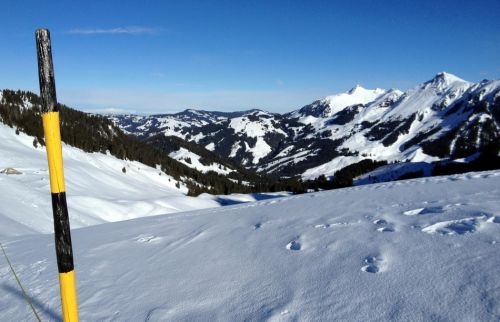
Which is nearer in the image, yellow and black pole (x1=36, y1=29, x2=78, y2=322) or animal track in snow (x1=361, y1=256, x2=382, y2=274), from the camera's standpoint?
yellow and black pole (x1=36, y1=29, x2=78, y2=322)

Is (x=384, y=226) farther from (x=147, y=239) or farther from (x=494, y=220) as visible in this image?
(x=147, y=239)

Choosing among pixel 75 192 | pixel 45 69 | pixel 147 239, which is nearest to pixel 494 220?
pixel 45 69

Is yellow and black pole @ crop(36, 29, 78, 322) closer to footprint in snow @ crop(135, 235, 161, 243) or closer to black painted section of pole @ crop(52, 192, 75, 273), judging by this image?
black painted section of pole @ crop(52, 192, 75, 273)

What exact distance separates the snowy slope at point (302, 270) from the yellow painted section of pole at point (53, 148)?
2447 mm

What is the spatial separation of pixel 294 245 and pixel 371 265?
205 cm

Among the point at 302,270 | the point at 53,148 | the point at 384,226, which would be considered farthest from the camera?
the point at 384,226

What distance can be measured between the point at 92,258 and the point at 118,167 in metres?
50.1

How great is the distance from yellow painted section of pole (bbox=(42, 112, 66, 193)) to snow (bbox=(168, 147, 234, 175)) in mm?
117205

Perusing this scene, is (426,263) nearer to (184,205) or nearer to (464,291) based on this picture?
(464,291)

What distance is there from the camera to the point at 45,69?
3277mm

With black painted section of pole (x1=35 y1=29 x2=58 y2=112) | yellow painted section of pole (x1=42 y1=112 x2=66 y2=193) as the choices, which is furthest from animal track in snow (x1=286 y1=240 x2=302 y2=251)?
black painted section of pole (x1=35 y1=29 x2=58 y2=112)

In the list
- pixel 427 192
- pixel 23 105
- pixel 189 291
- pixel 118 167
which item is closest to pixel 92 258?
pixel 189 291

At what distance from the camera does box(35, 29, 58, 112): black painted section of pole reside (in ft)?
10.7

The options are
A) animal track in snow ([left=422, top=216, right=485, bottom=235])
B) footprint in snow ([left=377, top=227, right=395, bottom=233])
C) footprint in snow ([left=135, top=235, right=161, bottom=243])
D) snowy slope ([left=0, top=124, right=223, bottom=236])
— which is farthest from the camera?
snowy slope ([left=0, top=124, right=223, bottom=236])
